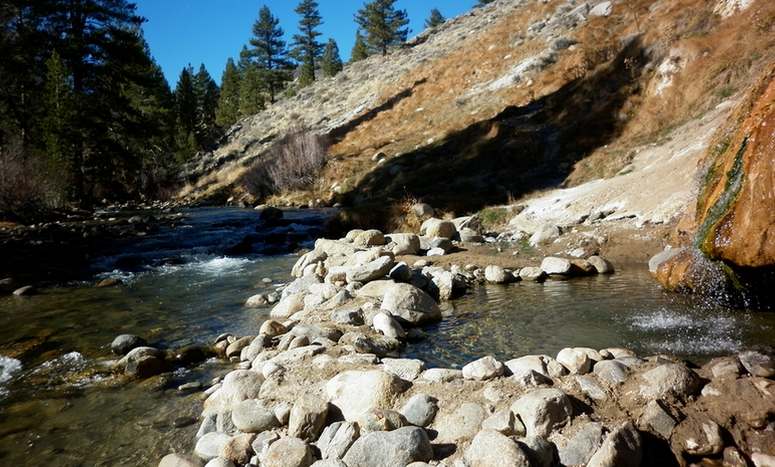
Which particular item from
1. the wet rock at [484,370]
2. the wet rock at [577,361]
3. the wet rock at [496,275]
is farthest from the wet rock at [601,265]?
the wet rock at [484,370]

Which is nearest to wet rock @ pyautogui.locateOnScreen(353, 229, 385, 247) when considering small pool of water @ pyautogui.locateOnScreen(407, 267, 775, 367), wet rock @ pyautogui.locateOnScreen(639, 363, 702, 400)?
→ small pool of water @ pyautogui.locateOnScreen(407, 267, 775, 367)

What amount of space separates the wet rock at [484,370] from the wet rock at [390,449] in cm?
111

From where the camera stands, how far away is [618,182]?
49.3 feet

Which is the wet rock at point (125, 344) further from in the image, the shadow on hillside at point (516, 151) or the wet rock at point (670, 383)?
the shadow on hillside at point (516, 151)

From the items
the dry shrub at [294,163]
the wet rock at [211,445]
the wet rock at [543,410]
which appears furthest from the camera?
the dry shrub at [294,163]

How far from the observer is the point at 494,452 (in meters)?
3.60

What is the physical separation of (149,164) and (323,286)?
160ft

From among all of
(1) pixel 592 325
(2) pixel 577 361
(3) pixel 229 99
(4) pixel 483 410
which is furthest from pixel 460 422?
(3) pixel 229 99

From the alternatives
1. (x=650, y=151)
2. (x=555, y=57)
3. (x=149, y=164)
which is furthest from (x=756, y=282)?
(x=149, y=164)

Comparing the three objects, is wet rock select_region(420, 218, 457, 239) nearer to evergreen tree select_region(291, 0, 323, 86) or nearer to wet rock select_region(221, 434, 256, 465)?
wet rock select_region(221, 434, 256, 465)

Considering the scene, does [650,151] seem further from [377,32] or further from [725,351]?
[377,32]

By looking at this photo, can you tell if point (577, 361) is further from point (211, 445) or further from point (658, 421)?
point (211, 445)

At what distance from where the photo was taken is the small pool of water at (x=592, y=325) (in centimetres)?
616

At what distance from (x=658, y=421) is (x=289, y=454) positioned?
2993 mm
